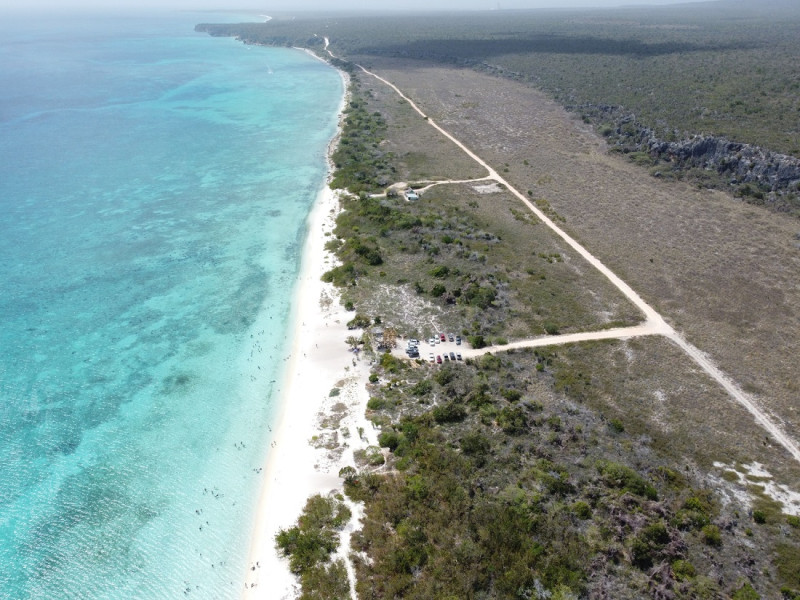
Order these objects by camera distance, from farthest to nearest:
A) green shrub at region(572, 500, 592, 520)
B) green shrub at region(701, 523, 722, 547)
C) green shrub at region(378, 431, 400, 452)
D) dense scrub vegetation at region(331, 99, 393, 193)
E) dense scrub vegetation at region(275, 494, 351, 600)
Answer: dense scrub vegetation at region(331, 99, 393, 193) → green shrub at region(378, 431, 400, 452) → green shrub at region(572, 500, 592, 520) → green shrub at region(701, 523, 722, 547) → dense scrub vegetation at region(275, 494, 351, 600)

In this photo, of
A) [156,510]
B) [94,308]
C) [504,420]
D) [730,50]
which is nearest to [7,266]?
[94,308]

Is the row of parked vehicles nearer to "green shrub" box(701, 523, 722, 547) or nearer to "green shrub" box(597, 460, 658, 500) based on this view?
"green shrub" box(597, 460, 658, 500)

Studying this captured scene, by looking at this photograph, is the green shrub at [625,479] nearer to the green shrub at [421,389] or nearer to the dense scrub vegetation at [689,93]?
the green shrub at [421,389]

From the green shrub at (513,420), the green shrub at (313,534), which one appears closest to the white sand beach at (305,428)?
the green shrub at (313,534)

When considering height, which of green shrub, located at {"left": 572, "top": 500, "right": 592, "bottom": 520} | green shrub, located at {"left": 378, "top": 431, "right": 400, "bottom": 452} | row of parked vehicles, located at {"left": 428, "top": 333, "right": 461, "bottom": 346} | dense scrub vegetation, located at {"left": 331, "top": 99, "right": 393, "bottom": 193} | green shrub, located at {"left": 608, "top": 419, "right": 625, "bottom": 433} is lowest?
green shrub, located at {"left": 572, "top": 500, "right": 592, "bottom": 520}

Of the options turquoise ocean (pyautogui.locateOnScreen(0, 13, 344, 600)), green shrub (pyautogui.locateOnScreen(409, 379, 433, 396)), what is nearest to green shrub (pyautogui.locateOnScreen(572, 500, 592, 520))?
green shrub (pyautogui.locateOnScreen(409, 379, 433, 396))

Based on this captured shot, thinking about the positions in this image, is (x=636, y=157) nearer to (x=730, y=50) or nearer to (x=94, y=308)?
(x=94, y=308)

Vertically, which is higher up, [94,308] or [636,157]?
[636,157]
